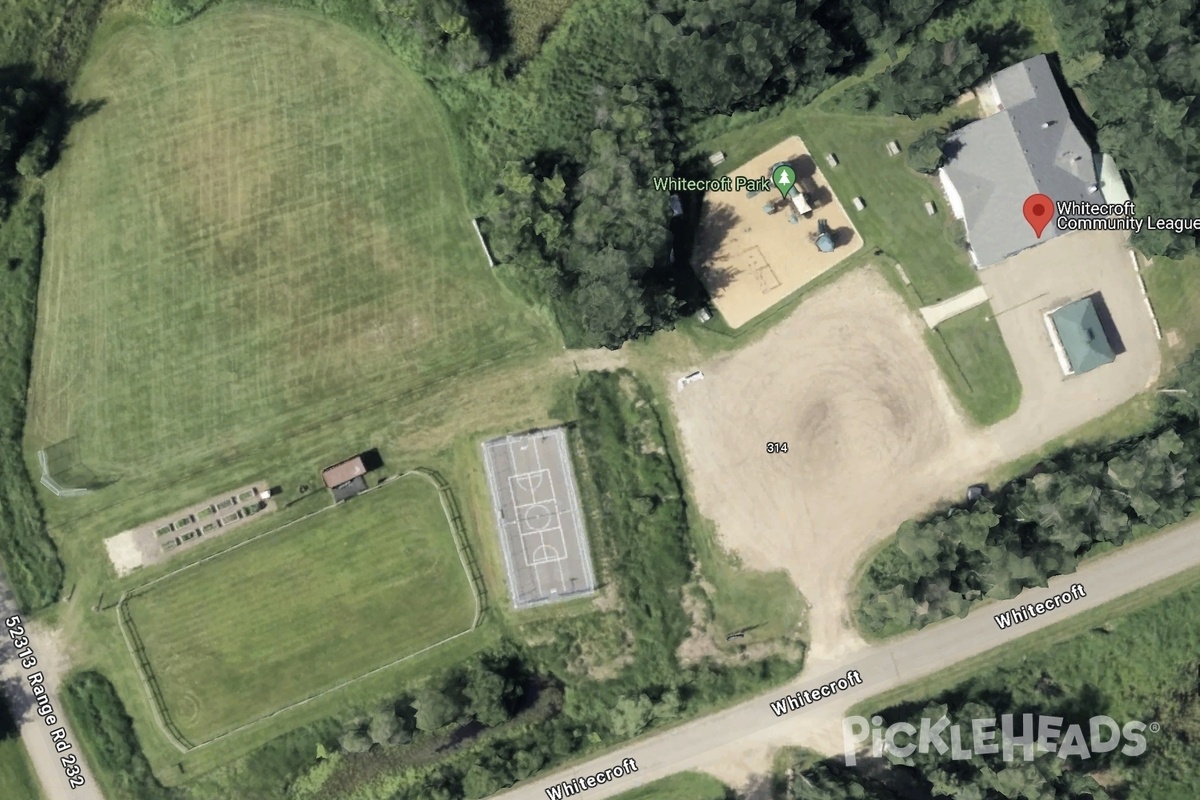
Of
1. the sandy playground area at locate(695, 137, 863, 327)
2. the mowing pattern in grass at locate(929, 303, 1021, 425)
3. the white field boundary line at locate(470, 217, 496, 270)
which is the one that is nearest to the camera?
the white field boundary line at locate(470, 217, 496, 270)

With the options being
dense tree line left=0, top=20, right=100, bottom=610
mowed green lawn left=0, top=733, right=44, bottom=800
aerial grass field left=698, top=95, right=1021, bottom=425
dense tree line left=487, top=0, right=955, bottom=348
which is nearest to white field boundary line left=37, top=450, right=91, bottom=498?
dense tree line left=0, top=20, right=100, bottom=610

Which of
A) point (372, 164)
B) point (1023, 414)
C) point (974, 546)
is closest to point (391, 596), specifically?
point (372, 164)

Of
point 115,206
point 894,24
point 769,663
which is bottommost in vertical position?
point 769,663

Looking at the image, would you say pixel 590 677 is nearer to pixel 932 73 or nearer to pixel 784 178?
pixel 784 178

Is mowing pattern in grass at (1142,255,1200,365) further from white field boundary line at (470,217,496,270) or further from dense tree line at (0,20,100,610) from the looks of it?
dense tree line at (0,20,100,610)

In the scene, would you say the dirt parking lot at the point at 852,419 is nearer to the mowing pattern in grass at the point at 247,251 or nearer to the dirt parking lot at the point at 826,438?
the dirt parking lot at the point at 826,438

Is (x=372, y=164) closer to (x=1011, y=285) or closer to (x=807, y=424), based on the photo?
(x=807, y=424)
